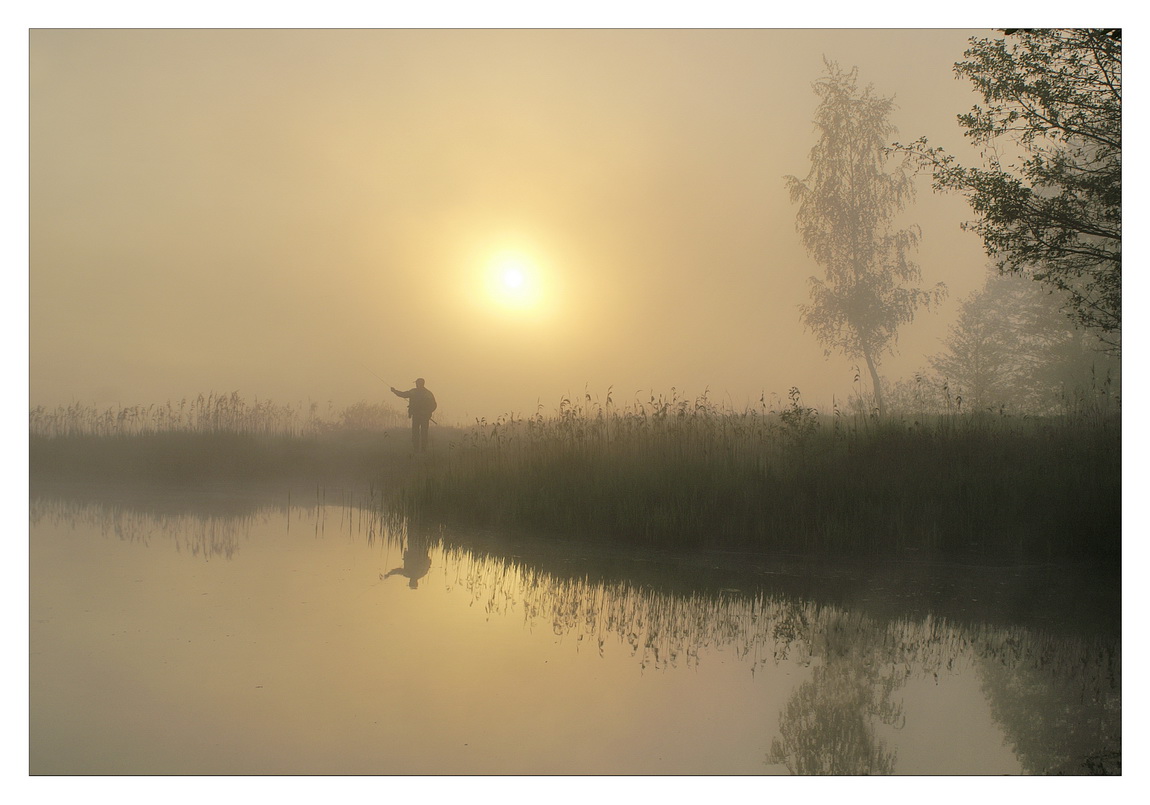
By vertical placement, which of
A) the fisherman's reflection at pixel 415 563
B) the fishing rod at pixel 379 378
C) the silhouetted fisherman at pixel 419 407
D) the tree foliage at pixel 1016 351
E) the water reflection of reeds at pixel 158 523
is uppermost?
the tree foliage at pixel 1016 351

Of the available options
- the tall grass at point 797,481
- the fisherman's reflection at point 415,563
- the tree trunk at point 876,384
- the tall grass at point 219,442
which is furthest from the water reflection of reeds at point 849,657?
the tall grass at point 219,442

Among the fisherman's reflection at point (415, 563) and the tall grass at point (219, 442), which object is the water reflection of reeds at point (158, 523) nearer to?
the tall grass at point (219, 442)

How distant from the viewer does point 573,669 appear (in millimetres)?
3971

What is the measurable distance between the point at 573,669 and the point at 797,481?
343 cm

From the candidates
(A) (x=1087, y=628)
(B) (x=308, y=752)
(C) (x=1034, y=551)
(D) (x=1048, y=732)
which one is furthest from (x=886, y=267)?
(B) (x=308, y=752)

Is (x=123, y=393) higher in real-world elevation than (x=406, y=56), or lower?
lower

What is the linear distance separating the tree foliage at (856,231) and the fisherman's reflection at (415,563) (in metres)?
4.64

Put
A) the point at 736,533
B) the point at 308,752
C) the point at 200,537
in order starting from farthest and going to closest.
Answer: the point at 200,537 → the point at 736,533 → the point at 308,752

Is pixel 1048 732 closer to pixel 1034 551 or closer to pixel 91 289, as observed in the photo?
pixel 1034 551

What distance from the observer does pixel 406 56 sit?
671 cm

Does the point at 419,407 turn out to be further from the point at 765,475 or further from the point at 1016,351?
the point at 1016,351

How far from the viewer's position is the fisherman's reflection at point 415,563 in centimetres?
577

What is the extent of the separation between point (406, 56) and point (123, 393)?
4703mm

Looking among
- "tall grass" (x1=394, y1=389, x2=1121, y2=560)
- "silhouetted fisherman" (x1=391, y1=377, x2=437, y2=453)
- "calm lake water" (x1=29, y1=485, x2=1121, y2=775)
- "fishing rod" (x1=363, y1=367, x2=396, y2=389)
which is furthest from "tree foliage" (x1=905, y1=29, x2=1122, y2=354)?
"fishing rod" (x1=363, y1=367, x2=396, y2=389)
